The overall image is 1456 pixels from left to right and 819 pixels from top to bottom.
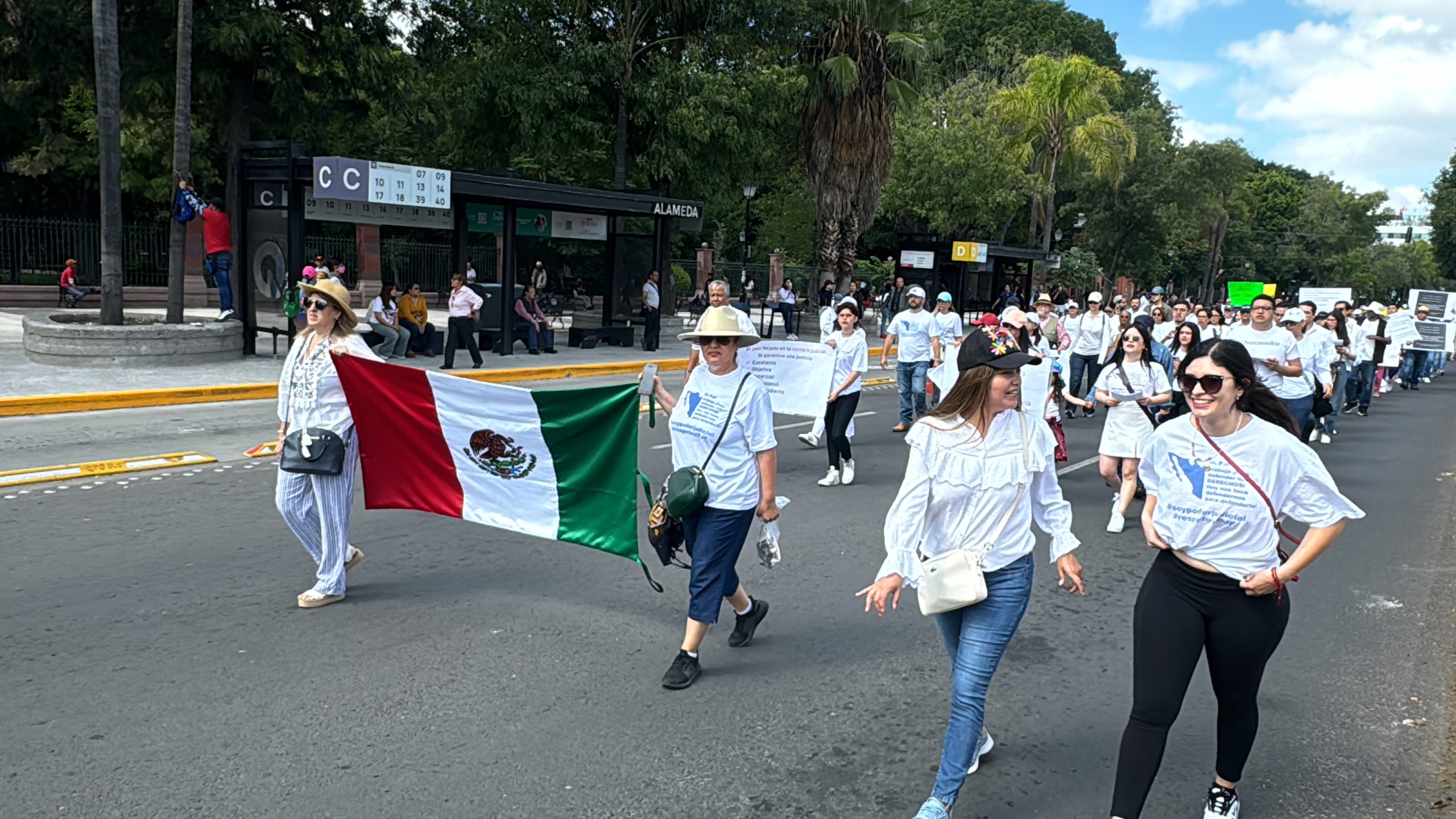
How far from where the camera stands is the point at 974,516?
12.1ft

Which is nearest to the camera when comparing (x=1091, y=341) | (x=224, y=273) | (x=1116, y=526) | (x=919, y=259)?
(x=1116, y=526)

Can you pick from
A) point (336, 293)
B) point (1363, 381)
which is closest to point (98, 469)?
point (336, 293)

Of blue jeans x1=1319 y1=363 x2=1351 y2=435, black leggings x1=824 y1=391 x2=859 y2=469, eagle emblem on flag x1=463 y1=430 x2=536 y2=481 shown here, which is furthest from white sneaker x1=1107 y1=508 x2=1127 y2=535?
blue jeans x1=1319 y1=363 x2=1351 y2=435

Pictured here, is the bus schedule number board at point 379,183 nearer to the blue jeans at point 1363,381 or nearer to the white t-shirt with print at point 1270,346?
the white t-shirt with print at point 1270,346

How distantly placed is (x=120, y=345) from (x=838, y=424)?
10.6 metres

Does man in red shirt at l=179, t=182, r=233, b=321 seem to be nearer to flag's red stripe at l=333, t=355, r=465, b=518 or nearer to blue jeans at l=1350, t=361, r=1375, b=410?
flag's red stripe at l=333, t=355, r=465, b=518

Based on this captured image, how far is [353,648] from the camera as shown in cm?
516

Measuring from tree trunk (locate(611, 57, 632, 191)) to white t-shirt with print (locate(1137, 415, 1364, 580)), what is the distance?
21.0m

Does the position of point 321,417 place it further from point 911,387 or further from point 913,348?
point 911,387

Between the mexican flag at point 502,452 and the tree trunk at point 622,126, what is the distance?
1818cm

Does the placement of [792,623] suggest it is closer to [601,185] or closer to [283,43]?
[283,43]

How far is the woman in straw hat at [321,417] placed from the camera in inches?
219

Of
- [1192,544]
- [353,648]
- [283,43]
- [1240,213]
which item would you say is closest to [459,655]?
[353,648]

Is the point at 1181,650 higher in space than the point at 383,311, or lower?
lower
